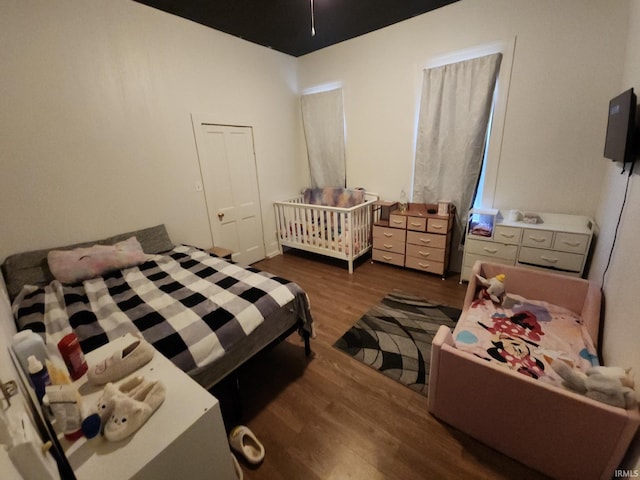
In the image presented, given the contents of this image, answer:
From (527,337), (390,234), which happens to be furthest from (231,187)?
(527,337)

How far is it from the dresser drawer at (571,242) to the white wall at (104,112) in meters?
3.44

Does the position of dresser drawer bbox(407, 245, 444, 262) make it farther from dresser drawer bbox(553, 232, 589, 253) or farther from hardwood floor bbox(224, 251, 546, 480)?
hardwood floor bbox(224, 251, 546, 480)

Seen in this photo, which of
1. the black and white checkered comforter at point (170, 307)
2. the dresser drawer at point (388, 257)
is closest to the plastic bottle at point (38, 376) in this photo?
the black and white checkered comforter at point (170, 307)

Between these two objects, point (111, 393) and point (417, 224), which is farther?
point (417, 224)

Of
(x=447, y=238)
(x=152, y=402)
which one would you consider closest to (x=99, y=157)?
(x=152, y=402)

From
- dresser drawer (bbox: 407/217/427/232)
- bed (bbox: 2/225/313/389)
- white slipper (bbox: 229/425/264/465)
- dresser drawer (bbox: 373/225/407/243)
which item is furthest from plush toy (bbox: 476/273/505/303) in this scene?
white slipper (bbox: 229/425/264/465)

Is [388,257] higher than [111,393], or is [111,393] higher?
[111,393]

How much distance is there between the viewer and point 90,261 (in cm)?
200

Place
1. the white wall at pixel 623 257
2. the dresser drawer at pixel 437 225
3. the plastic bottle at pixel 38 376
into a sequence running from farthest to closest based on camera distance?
1. the dresser drawer at pixel 437 225
2. the white wall at pixel 623 257
3. the plastic bottle at pixel 38 376

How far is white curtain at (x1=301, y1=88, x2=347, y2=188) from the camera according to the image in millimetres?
3584

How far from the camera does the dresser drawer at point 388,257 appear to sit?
3.19m

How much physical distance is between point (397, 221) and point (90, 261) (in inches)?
115

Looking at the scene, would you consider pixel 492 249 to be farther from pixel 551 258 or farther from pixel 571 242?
pixel 571 242

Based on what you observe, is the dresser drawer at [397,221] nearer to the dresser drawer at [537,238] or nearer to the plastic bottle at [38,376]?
the dresser drawer at [537,238]
